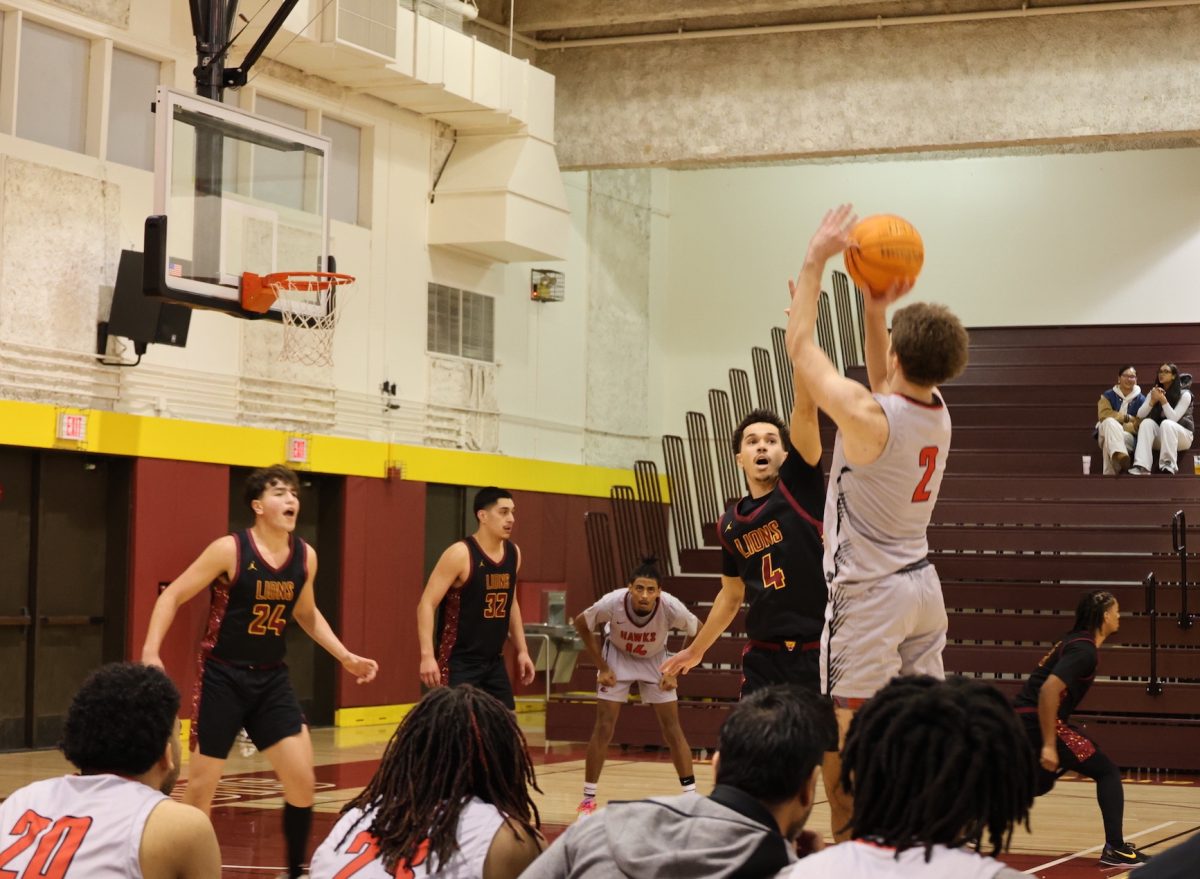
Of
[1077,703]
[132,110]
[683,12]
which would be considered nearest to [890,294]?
[1077,703]

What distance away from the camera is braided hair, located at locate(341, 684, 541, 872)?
9.77 ft

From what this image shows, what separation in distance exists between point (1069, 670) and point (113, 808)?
17.2 ft

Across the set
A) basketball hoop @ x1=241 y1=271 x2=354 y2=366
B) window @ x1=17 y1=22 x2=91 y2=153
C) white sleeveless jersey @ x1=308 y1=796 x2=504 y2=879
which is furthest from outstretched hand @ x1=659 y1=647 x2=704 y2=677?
window @ x1=17 y1=22 x2=91 y2=153

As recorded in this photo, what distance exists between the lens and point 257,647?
668cm

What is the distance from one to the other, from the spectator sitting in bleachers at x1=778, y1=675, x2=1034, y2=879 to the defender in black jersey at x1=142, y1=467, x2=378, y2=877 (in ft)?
13.9

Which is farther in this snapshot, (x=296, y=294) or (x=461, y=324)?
(x=461, y=324)

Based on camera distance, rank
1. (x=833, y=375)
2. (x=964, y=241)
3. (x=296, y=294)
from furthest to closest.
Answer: (x=964, y=241) < (x=296, y=294) < (x=833, y=375)

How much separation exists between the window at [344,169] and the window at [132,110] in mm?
2137

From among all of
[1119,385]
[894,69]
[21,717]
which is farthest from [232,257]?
[1119,385]

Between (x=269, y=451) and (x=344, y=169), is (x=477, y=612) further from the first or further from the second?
(x=344, y=169)

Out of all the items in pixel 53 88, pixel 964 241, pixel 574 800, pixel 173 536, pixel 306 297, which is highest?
pixel 964 241

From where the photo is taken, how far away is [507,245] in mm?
16000

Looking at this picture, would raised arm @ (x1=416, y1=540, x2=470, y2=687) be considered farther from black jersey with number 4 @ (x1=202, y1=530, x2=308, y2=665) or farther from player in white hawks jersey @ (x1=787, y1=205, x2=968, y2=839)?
player in white hawks jersey @ (x1=787, y1=205, x2=968, y2=839)

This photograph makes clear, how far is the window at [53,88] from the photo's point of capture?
12023 millimetres
